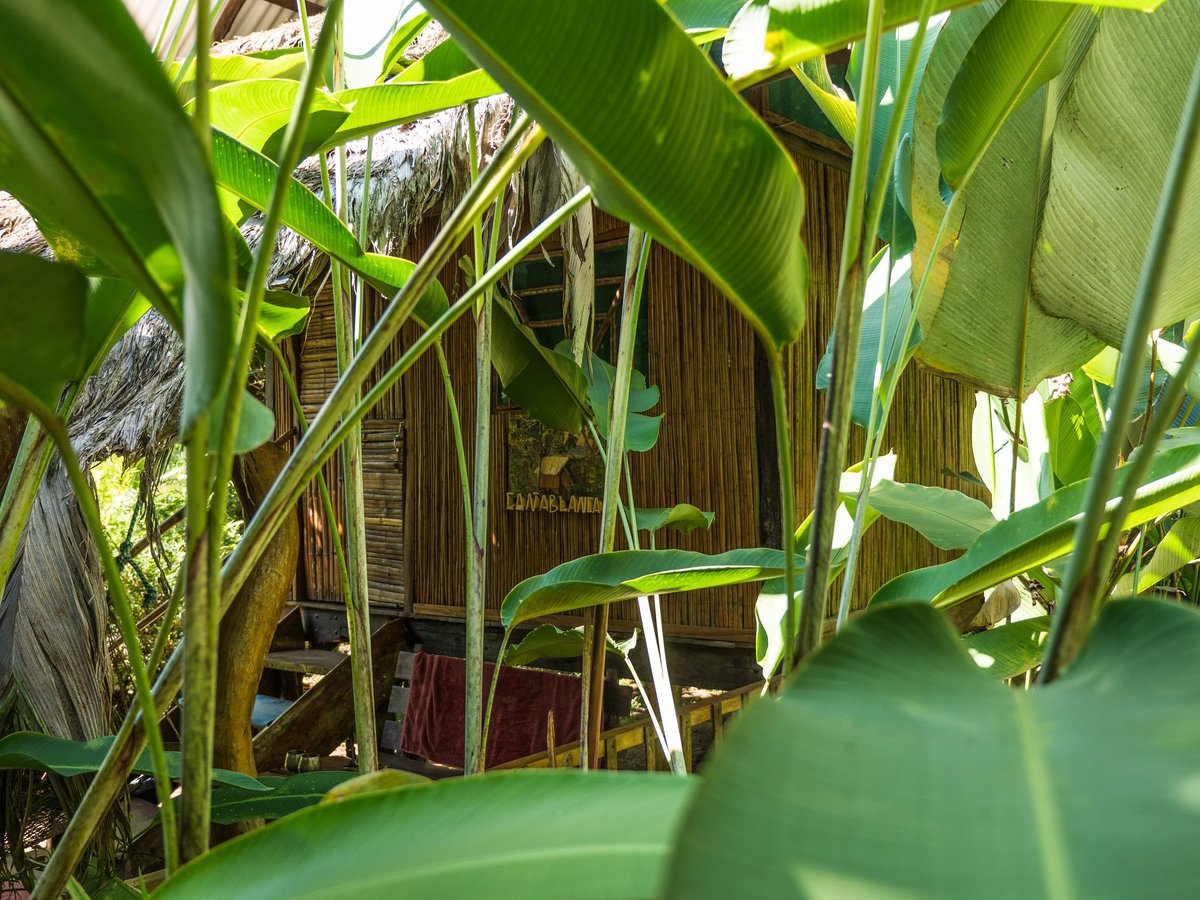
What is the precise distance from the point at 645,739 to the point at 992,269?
2.31 meters

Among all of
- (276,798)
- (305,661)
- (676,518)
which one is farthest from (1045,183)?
(305,661)

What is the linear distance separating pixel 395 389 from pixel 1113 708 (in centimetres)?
592

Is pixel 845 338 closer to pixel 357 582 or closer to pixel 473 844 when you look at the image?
pixel 473 844

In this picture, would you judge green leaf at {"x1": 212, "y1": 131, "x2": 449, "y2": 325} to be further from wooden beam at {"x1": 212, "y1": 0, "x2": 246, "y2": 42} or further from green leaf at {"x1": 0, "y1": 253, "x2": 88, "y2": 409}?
wooden beam at {"x1": 212, "y1": 0, "x2": 246, "y2": 42}

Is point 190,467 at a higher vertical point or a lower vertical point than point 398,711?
higher

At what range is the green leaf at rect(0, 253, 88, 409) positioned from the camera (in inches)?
21.9

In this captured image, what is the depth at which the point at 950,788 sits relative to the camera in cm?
31

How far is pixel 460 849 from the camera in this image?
17.5 inches

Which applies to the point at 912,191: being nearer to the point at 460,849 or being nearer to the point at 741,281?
the point at 741,281

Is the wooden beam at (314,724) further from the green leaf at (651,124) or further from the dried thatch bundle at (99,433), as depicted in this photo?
the green leaf at (651,124)

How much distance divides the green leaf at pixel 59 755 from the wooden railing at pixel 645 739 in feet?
4.71

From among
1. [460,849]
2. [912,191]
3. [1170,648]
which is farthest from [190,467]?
[912,191]

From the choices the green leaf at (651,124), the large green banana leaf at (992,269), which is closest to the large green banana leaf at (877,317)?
the large green banana leaf at (992,269)

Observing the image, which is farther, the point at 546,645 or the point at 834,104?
the point at 546,645
